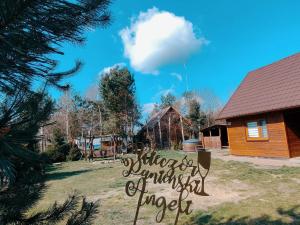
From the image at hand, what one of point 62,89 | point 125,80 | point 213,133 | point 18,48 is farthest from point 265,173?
point 125,80

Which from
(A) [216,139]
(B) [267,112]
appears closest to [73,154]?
(A) [216,139]

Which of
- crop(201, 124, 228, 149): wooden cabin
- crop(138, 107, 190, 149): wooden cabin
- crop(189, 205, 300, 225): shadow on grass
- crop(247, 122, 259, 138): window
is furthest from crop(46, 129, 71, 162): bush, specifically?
crop(189, 205, 300, 225): shadow on grass

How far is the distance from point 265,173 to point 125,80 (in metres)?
31.1

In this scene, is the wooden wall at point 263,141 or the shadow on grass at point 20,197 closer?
the shadow on grass at point 20,197

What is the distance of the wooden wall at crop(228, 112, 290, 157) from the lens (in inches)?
563

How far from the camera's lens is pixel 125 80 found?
1572 inches

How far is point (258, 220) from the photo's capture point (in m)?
5.51

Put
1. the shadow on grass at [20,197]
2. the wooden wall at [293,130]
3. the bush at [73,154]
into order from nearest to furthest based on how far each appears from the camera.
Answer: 1. the shadow on grass at [20,197]
2. the wooden wall at [293,130]
3. the bush at [73,154]

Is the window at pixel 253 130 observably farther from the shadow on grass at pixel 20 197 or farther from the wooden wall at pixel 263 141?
the shadow on grass at pixel 20 197

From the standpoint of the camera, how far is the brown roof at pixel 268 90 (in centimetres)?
1439

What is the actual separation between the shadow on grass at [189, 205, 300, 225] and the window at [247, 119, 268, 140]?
10032 millimetres

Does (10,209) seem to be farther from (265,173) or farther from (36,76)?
(265,173)

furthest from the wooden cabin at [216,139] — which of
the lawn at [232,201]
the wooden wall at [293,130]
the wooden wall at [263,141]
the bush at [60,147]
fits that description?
the lawn at [232,201]

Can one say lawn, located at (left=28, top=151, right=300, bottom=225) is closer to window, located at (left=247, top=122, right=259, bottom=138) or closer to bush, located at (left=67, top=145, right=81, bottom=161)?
window, located at (left=247, top=122, right=259, bottom=138)
